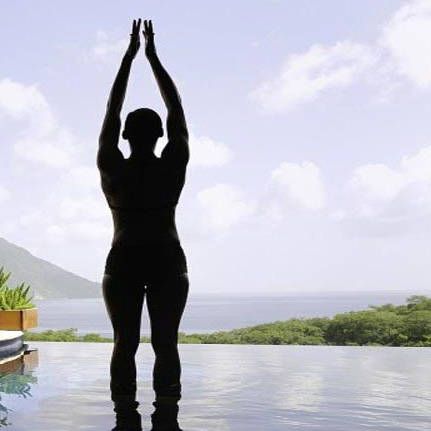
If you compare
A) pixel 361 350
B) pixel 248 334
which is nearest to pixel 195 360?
pixel 361 350

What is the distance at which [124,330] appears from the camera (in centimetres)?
407

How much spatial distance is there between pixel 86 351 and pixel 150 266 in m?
5.16

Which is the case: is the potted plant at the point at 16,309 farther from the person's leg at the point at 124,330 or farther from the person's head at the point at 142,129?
the person's head at the point at 142,129

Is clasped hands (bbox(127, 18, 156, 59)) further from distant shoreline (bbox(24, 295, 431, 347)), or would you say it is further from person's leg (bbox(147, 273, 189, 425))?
distant shoreline (bbox(24, 295, 431, 347))

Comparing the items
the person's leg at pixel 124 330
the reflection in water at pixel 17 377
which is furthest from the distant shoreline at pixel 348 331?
the person's leg at pixel 124 330

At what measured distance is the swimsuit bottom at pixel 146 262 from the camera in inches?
157

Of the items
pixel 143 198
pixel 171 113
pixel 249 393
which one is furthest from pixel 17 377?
pixel 171 113

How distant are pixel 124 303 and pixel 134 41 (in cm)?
161

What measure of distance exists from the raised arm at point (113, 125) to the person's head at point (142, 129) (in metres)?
0.06

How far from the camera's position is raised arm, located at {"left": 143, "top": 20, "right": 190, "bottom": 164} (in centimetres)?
413

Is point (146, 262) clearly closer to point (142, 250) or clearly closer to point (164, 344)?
point (142, 250)

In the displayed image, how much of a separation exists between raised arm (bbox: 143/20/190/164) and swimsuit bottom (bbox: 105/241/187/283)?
528 millimetres

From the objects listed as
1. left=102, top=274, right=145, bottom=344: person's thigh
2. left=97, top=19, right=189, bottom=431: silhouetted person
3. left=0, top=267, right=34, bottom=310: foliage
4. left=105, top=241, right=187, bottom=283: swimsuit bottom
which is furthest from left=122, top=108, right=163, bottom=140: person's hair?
left=0, top=267, right=34, bottom=310: foliage

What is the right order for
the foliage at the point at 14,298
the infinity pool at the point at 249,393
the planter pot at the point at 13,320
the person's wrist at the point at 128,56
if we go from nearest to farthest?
1. the infinity pool at the point at 249,393
2. the person's wrist at the point at 128,56
3. the planter pot at the point at 13,320
4. the foliage at the point at 14,298
